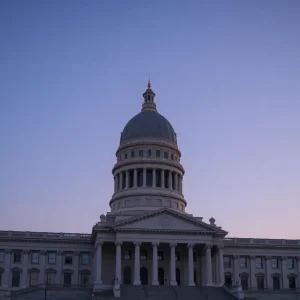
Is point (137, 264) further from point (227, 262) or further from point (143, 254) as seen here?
point (227, 262)

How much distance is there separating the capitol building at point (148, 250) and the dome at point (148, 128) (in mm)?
226

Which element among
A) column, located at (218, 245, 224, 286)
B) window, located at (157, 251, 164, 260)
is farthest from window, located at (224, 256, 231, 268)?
window, located at (157, 251, 164, 260)

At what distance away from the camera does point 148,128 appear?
111 metres

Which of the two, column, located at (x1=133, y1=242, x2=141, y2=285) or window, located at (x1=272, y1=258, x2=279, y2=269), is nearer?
column, located at (x1=133, y1=242, x2=141, y2=285)

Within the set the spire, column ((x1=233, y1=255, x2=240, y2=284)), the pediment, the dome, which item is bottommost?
column ((x1=233, y1=255, x2=240, y2=284))

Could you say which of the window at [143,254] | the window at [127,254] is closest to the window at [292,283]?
the window at [143,254]

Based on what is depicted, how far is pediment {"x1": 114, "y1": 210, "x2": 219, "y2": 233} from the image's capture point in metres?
90.9

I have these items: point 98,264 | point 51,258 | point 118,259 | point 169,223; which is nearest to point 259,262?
point 169,223

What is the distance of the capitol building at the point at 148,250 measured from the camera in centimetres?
8812

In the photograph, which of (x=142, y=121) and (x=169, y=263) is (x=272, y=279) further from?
(x=142, y=121)

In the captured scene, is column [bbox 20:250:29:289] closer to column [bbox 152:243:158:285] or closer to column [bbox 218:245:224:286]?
column [bbox 152:243:158:285]

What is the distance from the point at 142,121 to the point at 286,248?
35.1 meters

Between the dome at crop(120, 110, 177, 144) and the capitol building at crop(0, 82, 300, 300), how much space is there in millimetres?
226

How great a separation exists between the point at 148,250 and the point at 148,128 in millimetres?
25399
